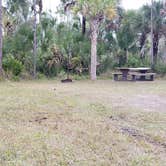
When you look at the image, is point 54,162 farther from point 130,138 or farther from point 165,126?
point 165,126

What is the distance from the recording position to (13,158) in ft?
11.9

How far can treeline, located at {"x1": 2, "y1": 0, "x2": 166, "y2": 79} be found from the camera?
1641 centimetres

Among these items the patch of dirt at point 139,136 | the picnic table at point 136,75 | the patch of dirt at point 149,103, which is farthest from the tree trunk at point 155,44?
the patch of dirt at point 139,136

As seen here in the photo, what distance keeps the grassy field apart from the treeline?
28.3 ft

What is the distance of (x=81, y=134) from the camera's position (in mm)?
4730

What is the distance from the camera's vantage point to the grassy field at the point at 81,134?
3656 millimetres

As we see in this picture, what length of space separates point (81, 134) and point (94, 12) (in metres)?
12.1

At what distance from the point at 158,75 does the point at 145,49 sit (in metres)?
2.73

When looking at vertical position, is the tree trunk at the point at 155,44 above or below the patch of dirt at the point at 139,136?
above

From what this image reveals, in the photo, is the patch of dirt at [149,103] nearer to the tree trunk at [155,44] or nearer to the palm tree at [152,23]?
the palm tree at [152,23]

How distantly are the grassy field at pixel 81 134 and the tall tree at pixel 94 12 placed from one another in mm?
9111

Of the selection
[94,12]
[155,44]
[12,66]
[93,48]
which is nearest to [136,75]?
[93,48]

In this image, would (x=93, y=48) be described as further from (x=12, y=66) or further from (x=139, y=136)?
(x=139, y=136)

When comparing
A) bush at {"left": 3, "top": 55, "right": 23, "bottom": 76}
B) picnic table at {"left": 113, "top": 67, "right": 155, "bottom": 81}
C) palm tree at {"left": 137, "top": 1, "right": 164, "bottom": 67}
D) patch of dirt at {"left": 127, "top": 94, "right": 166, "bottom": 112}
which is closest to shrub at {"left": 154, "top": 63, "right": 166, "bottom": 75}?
palm tree at {"left": 137, "top": 1, "right": 164, "bottom": 67}
